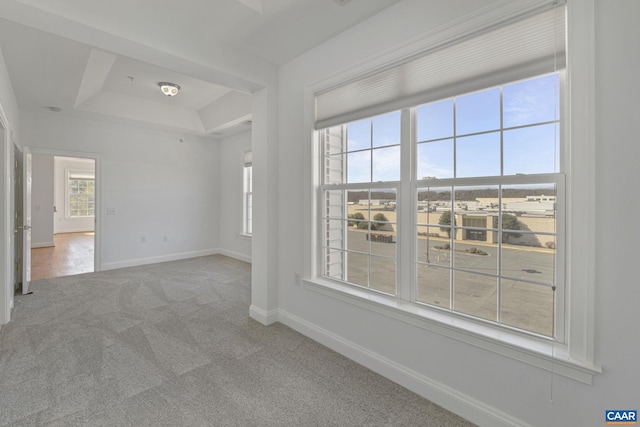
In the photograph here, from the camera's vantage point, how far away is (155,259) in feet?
19.2

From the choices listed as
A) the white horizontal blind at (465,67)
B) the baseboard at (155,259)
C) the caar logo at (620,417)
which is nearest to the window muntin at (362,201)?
the white horizontal blind at (465,67)

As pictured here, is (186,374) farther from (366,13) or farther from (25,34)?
(25,34)

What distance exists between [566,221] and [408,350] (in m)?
1.27

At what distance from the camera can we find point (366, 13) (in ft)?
7.11

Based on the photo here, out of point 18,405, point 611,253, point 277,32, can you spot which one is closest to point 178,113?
point 277,32

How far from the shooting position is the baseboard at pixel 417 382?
5.42 ft

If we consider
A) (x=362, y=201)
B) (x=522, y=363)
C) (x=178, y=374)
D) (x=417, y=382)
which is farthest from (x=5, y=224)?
(x=522, y=363)

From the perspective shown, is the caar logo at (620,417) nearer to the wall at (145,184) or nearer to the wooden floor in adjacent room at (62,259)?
the wall at (145,184)

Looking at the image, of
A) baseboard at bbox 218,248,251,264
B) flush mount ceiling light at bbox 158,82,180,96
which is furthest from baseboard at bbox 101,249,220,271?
flush mount ceiling light at bbox 158,82,180,96

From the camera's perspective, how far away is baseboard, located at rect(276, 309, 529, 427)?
5.42 feet

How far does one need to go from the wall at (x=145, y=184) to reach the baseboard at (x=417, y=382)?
14.6 feet

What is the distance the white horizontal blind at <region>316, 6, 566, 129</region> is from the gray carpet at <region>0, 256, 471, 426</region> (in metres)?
2.05

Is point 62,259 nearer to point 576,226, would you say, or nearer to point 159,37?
point 159,37

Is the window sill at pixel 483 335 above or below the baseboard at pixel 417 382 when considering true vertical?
above
